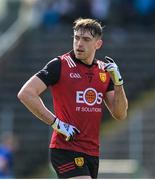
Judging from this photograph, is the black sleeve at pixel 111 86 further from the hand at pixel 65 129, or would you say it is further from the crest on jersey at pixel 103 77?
the hand at pixel 65 129

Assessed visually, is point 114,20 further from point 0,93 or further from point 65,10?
point 0,93

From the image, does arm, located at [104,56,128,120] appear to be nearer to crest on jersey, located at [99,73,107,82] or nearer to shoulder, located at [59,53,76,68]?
crest on jersey, located at [99,73,107,82]

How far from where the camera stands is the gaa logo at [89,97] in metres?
9.23

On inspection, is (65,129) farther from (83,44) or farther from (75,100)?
(83,44)

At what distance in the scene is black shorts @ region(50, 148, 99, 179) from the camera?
912 centimetres

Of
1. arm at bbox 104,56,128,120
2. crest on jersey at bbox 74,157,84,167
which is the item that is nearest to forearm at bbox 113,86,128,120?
arm at bbox 104,56,128,120

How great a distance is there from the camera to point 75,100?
9219mm

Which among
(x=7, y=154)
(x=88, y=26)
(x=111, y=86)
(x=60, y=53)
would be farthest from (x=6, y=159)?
(x=88, y=26)

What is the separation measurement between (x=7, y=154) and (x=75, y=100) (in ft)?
23.1

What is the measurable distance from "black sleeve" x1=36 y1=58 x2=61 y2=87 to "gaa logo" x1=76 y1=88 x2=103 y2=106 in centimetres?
24

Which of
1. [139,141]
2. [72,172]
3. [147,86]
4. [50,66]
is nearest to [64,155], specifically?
[72,172]

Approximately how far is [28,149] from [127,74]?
250 centimetres

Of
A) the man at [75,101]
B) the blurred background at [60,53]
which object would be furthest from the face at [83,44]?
the blurred background at [60,53]

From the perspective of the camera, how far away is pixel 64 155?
9164 millimetres
